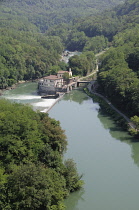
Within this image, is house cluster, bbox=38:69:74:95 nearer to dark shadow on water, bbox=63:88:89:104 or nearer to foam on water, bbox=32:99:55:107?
dark shadow on water, bbox=63:88:89:104

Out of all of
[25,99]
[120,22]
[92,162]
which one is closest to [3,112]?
[92,162]

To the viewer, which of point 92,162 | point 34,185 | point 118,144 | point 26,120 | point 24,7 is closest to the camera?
point 34,185

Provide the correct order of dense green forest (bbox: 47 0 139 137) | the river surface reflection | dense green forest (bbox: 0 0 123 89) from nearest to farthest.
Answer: the river surface reflection < dense green forest (bbox: 47 0 139 137) < dense green forest (bbox: 0 0 123 89)

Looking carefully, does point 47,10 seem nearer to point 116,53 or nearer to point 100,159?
point 116,53

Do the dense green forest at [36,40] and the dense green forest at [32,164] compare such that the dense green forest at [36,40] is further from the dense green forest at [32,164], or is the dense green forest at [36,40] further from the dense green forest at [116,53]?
the dense green forest at [32,164]

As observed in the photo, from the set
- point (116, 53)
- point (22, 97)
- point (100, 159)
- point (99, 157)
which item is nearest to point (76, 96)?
point (22, 97)

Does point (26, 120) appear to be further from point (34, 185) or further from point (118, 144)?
point (118, 144)

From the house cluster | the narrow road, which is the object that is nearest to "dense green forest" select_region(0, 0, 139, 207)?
the narrow road
